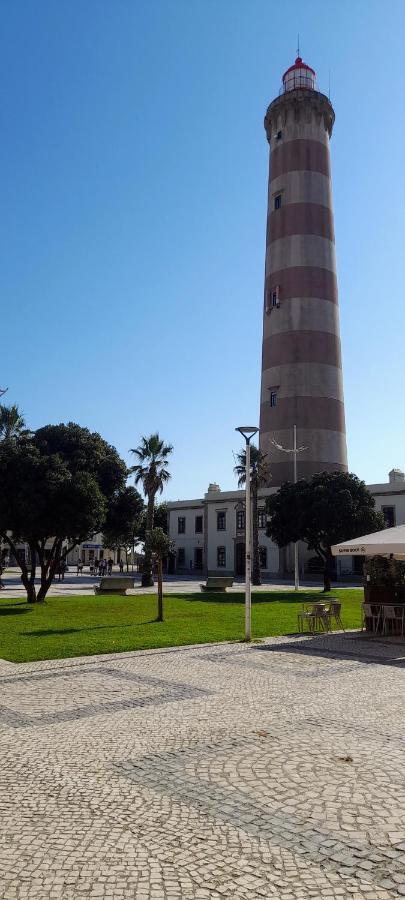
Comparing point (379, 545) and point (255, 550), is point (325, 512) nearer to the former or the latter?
point (255, 550)

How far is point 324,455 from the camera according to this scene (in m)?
53.2

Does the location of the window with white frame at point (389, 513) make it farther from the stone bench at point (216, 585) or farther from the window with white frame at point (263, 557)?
the stone bench at point (216, 585)

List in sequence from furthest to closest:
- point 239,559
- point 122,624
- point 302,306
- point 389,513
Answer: point 239,559, point 389,513, point 302,306, point 122,624

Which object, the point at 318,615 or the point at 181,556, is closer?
the point at 318,615

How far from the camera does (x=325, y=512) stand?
3934 cm

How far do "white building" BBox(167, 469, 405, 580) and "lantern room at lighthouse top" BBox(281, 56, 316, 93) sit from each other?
3488cm

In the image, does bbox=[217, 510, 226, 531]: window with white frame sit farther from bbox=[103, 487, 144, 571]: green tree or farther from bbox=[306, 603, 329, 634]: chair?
bbox=[306, 603, 329, 634]: chair

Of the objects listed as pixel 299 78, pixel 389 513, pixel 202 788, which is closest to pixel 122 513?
pixel 202 788

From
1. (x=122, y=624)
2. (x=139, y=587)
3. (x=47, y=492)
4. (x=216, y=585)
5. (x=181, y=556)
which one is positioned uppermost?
(x=47, y=492)

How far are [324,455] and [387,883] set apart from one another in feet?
164

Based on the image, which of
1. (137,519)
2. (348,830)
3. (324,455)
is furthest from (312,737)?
(324,455)

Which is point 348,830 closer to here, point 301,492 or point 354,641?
point 354,641

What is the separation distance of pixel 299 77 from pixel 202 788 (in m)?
65.7

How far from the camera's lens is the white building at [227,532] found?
5559 centimetres
